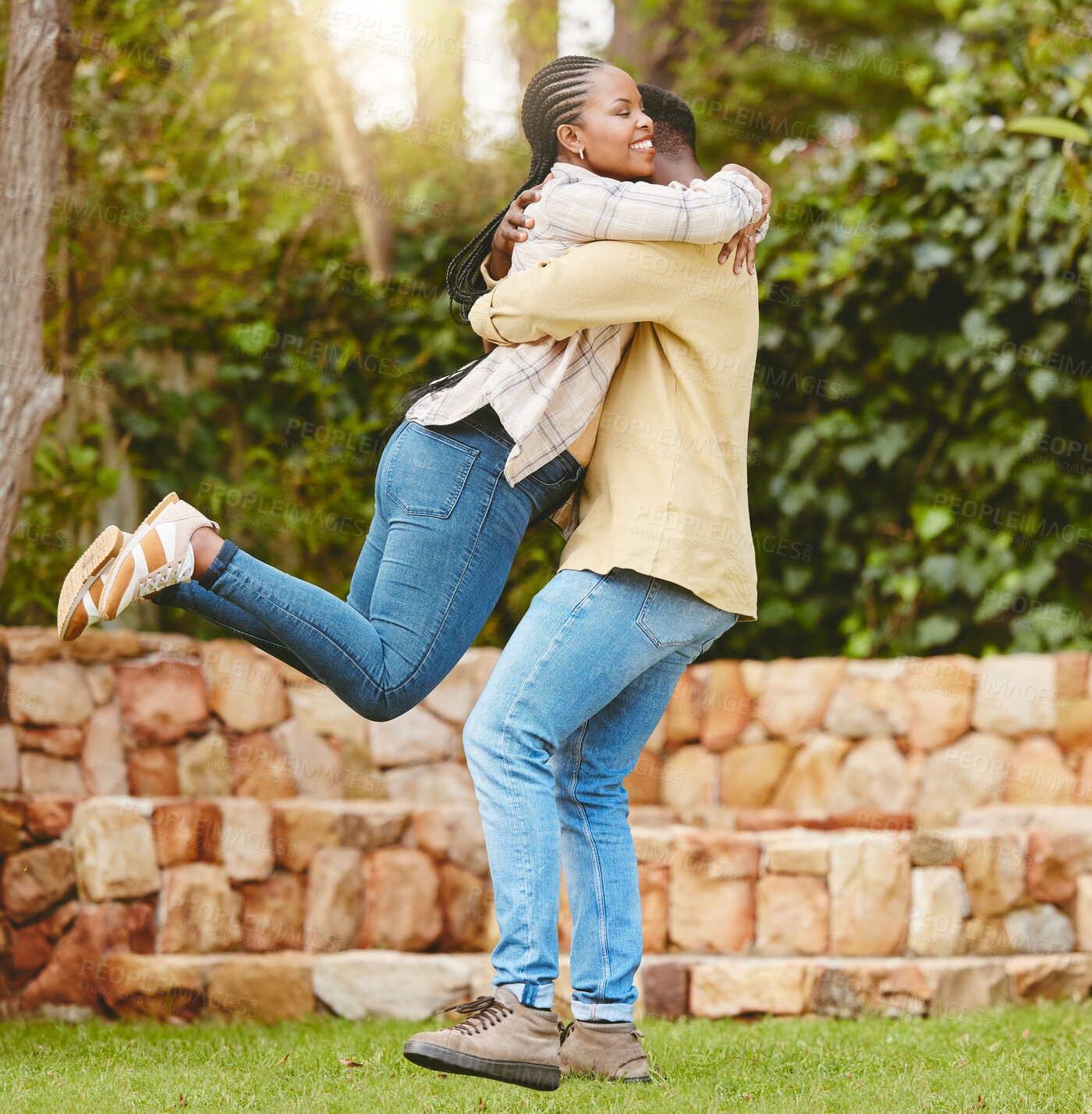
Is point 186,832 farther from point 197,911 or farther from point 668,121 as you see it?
point 668,121

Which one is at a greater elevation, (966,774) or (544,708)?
(544,708)

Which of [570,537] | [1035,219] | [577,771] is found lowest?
[577,771]

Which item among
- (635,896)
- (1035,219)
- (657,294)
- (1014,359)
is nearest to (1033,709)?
(1014,359)

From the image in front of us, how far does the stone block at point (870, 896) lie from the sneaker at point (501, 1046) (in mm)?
1616

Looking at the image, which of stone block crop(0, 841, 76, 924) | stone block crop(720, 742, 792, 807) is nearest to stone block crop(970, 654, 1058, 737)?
stone block crop(720, 742, 792, 807)

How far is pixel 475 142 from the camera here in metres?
6.29

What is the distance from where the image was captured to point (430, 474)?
6.31 feet

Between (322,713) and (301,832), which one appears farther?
(322,713)

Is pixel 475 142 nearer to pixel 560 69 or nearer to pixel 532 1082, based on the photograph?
pixel 560 69

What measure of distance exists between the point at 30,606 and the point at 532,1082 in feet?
10.6

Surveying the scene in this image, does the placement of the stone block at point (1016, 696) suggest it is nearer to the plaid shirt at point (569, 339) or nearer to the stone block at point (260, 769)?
the stone block at point (260, 769)

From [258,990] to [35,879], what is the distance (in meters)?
0.65

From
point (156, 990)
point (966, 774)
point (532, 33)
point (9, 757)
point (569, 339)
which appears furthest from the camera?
point (532, 33)

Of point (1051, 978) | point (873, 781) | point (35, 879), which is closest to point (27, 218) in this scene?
point (35, 879)
